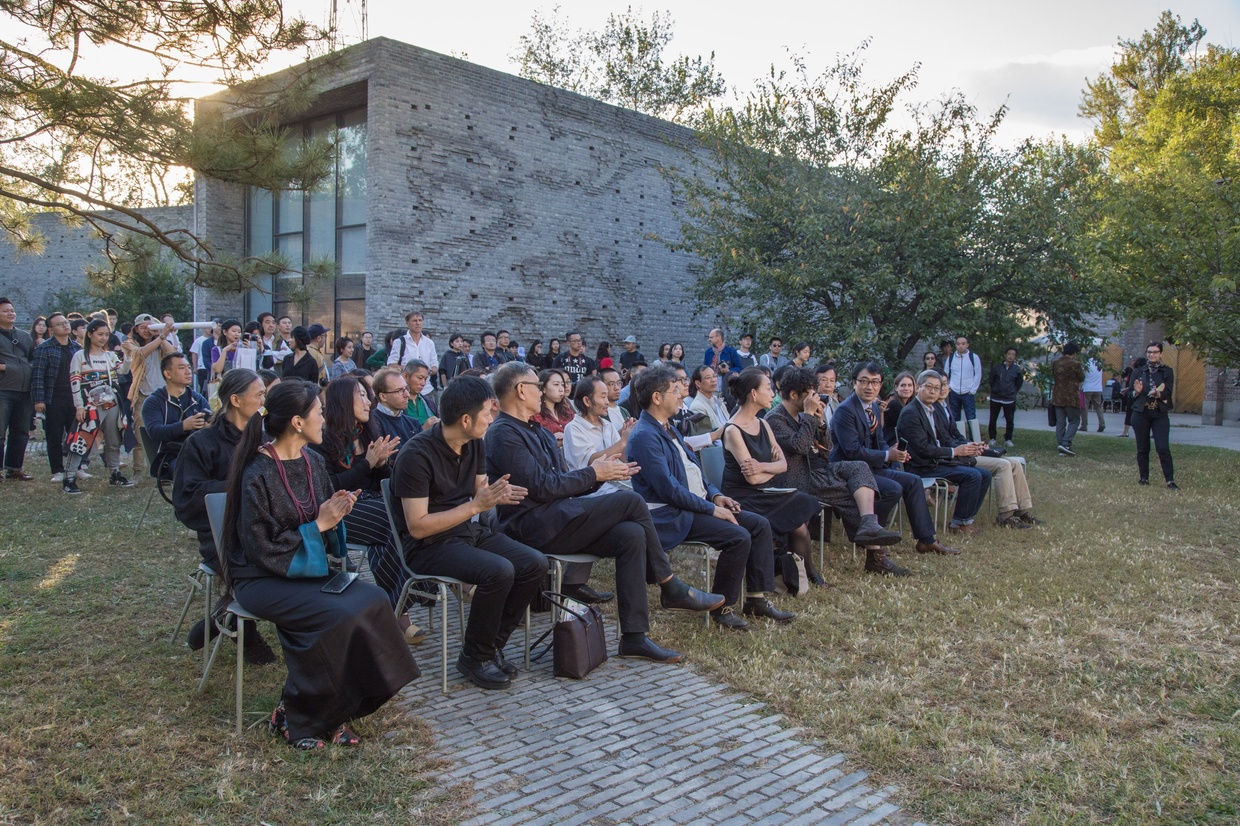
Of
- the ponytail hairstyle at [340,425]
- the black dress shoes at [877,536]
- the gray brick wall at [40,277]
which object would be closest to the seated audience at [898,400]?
the black dress shoes at [877,536]

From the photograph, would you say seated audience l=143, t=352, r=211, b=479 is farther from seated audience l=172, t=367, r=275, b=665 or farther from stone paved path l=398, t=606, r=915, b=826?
stone paved path l=398, t=606, r=915, b=826

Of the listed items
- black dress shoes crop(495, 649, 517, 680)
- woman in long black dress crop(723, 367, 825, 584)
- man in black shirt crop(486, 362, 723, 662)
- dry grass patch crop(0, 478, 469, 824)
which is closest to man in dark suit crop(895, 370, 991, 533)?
woman in long black dress crop(723, 367, 825, 584)

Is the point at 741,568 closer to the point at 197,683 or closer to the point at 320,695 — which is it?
the point at 320,695

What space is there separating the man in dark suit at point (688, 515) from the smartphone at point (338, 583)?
2062 millimetres

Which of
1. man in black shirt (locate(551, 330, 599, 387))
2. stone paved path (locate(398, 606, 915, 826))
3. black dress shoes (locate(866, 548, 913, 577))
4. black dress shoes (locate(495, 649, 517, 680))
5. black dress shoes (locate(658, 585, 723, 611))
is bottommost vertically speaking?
stone paved path (locate(398, 606, 915, 826))

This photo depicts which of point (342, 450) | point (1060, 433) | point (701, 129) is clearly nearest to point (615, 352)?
point (701, 129)

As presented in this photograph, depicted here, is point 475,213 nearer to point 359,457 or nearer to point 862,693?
point 359,457

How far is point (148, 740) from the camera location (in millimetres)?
3668

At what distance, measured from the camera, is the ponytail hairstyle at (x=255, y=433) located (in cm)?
383

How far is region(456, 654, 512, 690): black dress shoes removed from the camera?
4.40 m

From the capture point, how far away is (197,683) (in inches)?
170

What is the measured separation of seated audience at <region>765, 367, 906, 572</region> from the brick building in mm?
9918

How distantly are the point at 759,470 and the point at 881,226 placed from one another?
8.92 m

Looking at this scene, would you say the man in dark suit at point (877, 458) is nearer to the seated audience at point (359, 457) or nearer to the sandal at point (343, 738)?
the seated audience at point (359, 457)
